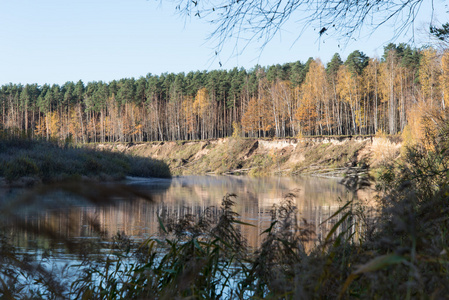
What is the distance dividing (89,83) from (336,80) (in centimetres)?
6381

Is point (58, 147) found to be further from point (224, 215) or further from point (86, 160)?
point (224, 215)

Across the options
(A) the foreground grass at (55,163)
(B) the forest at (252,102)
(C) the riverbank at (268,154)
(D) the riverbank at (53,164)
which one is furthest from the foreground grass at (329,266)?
(C) the riverbank at (268,154)

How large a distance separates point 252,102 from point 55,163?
141 ft

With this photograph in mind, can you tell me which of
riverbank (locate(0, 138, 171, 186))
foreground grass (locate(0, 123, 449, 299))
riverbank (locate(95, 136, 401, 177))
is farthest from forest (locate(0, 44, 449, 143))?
foreground grass (locate(0, 123, 449, 299))

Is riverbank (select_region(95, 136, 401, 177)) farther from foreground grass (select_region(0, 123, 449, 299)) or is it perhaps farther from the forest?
foreground grass (select_region(0, 123, 449, 299))

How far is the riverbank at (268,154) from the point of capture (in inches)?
1527

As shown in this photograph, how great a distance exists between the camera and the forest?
1841 inches

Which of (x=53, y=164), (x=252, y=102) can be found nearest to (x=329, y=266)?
(x=53, y=164)

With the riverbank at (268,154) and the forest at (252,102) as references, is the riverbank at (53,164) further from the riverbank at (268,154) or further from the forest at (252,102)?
the riverbank at (268,154)

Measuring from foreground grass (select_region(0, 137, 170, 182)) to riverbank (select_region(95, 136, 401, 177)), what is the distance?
15.9 metres

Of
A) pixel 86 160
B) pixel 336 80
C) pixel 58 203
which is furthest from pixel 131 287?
pixel 336 80

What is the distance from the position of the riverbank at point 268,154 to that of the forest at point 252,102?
11.8ft

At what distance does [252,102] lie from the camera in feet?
186

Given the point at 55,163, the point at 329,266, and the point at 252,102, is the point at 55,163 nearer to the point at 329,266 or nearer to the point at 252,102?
the point at 329,266
